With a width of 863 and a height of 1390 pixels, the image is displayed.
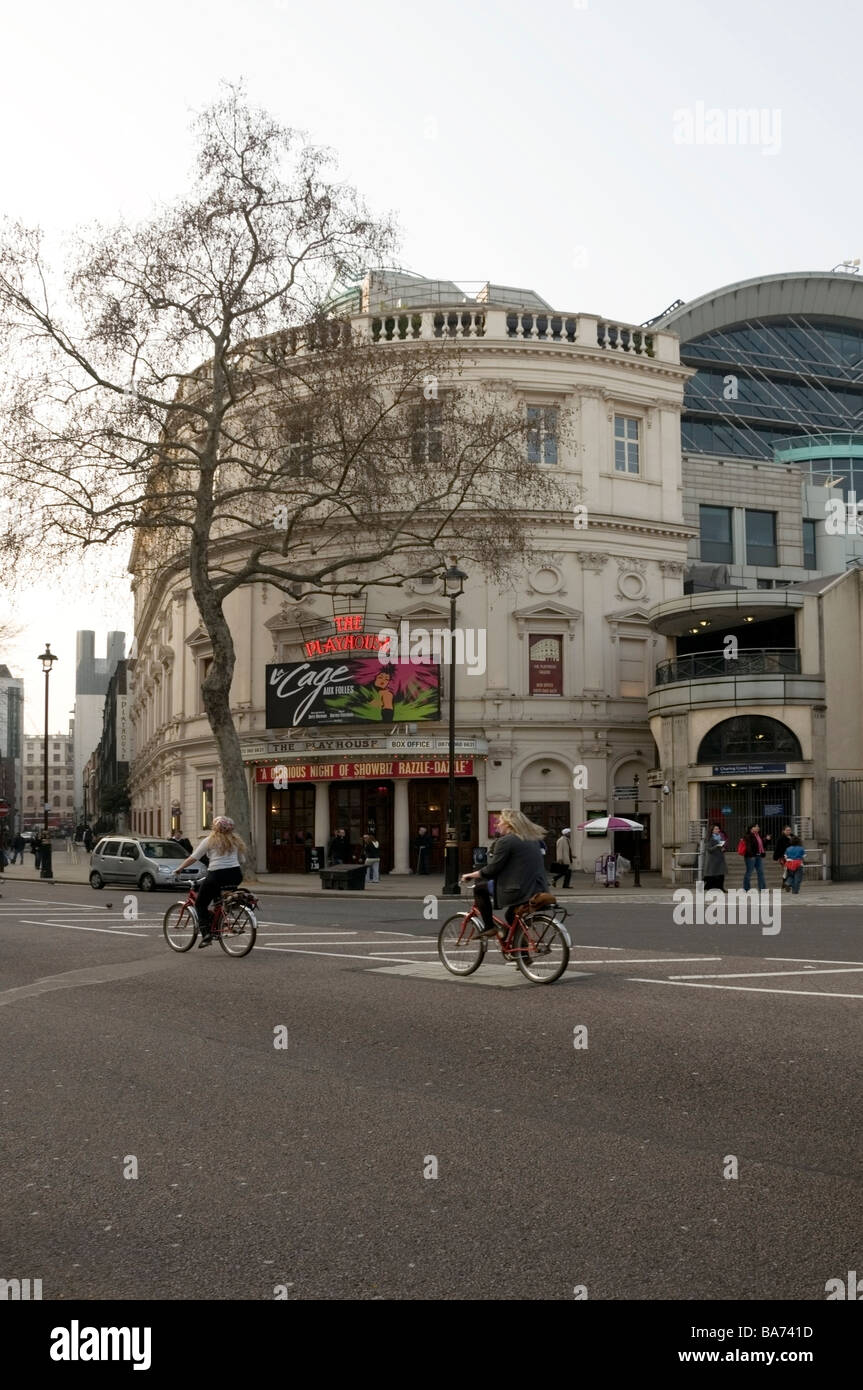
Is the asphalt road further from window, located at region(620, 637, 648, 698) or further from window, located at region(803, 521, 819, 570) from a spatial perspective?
window, located at region(803, 521, 819, 570)

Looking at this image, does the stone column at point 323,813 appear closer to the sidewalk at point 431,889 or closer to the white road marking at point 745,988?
the sidewalk at point 431,889

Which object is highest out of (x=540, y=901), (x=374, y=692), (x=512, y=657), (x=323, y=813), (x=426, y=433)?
(x=426, y=433)

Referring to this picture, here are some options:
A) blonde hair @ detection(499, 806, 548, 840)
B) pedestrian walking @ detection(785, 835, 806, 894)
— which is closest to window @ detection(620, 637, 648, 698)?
pedestrian walking @ detection(785, 835, 806, 894)

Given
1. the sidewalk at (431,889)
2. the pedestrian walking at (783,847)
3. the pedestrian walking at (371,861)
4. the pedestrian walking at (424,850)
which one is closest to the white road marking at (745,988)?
the sidewalk at (431,889)

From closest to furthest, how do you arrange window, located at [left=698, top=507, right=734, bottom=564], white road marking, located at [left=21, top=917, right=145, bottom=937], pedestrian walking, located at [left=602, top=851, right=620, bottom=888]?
white road marking, located at [left=21, top=917, right=145, bottom=937] → pedestrian walking, located at [left=602, top=851, right=620, bottom=888] → window, located at [left=698, top=507, right=734, bottom=564]

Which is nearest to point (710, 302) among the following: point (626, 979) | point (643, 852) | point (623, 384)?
point (623, 384)

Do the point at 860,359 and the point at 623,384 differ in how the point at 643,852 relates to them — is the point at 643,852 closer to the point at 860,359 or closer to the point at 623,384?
the point at 623,384

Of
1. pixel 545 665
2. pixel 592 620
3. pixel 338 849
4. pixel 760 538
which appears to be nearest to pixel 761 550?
pixel 760 538

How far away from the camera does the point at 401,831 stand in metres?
45.0

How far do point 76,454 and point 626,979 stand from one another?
88.4 feet

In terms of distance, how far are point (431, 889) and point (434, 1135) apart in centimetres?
2860

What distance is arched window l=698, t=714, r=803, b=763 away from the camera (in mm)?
38188

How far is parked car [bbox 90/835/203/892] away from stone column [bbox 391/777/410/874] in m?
8.58

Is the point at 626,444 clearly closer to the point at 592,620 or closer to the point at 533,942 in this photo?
the point at 592,620
